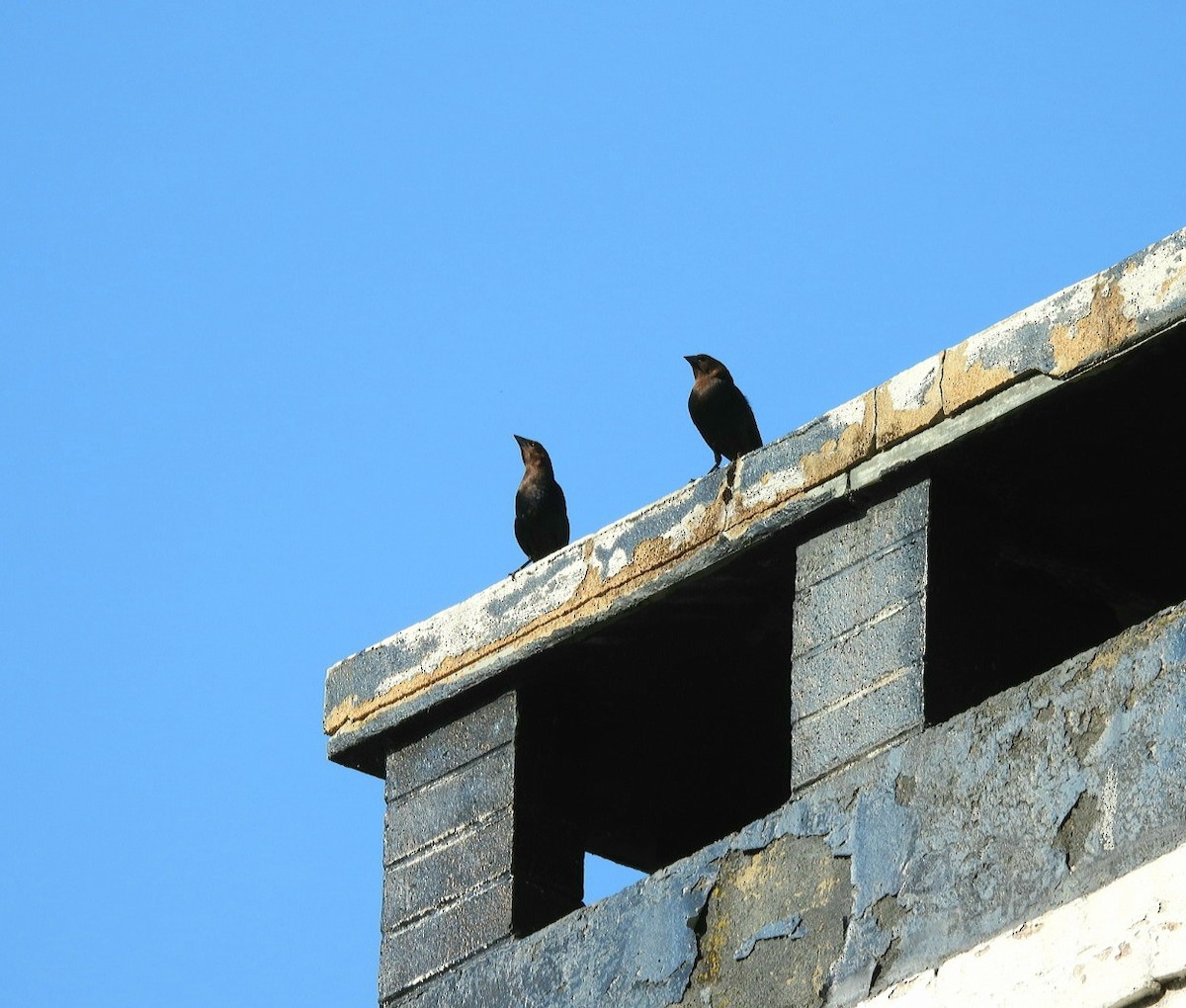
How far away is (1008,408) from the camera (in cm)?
561

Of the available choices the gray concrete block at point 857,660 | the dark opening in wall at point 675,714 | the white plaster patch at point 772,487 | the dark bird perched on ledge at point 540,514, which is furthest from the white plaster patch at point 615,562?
the dark bird perched on ledge at point 540,514

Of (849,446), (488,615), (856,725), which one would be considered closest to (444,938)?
(488,615)

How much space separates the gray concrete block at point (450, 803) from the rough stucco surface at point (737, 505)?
0.22 meters

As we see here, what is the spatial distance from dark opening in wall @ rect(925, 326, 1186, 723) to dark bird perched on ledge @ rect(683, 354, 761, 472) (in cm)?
188

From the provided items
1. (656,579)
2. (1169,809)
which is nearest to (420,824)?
(656,579)

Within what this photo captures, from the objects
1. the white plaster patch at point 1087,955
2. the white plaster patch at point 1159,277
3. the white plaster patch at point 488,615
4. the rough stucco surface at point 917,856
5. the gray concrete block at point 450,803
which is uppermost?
the white plaster patch at point 488,615

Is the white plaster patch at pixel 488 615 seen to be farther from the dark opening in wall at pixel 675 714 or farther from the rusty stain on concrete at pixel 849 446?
the rusty stain on concrete at pixel 849 446

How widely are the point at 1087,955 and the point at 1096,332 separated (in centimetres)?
146

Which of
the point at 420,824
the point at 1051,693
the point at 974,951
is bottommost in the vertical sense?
the point at 974,951

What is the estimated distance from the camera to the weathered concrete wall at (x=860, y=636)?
561cm

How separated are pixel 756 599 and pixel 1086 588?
838 millimetres

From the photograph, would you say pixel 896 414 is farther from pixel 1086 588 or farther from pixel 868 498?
pixel 1086 588

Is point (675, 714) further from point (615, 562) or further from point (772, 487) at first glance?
point (772, 487)

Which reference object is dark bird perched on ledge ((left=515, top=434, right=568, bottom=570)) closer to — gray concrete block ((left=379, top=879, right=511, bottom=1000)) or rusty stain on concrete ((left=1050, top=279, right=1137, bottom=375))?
gray concrete block ((left=379, top=879, right=511, bottom=1000))
